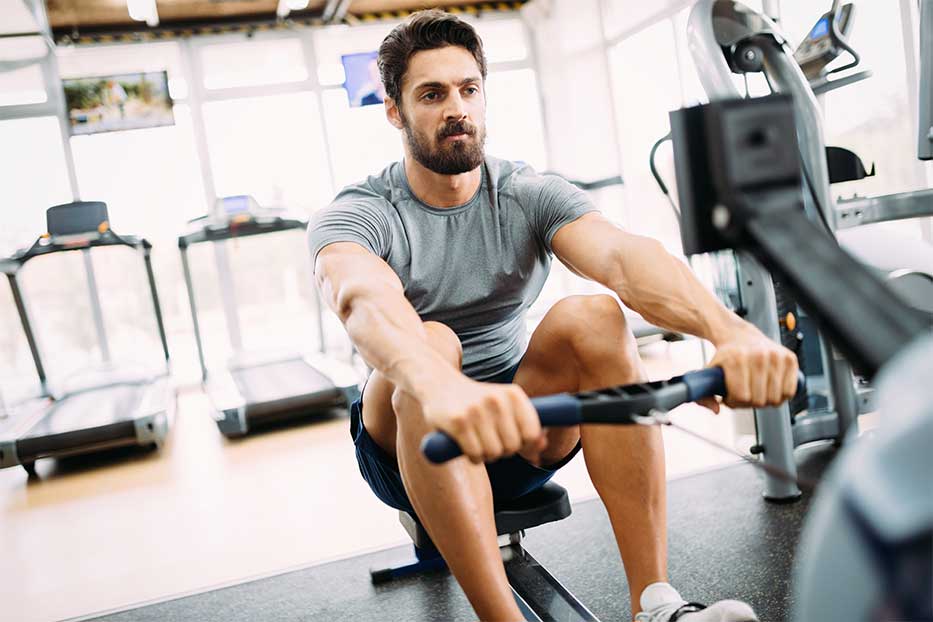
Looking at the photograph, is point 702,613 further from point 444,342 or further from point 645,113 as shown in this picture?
point 645,113

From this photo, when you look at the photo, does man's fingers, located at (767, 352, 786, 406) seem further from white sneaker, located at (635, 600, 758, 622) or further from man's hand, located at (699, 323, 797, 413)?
white sneaker, located at (635, 600, 758, 622)

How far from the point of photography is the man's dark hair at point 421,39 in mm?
1837

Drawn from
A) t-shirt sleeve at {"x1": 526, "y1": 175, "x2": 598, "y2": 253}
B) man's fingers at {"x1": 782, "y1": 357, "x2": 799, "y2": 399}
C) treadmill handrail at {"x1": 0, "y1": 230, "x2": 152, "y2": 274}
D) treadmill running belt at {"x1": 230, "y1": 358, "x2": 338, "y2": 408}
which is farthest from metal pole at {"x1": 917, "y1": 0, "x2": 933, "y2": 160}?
treadmill handrail at {"x1": 0, "y1": 230, "x2": 152, "y2": 274}

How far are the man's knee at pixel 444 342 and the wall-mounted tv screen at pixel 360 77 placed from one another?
6.14 m

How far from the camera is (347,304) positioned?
4.76 feet

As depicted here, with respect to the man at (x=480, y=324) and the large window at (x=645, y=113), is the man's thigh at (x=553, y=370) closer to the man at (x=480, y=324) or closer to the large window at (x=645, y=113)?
the man at (x=480, y=324)

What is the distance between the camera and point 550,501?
1761 mm

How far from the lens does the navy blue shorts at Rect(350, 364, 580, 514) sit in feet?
5.38

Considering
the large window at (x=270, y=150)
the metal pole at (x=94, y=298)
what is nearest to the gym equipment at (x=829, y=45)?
the large window at (x=270, y=150)

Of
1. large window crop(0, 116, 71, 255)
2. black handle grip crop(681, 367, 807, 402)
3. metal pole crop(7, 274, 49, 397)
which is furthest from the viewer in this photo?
large window crop(0, 116, 71, 255)

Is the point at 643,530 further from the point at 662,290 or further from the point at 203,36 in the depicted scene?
the point at 203,36

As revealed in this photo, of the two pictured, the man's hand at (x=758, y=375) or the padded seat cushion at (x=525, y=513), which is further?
the padded seat cushion at (x=525, y=513)

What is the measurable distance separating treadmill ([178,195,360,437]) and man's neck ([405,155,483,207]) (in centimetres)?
280

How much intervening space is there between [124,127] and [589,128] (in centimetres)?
410
